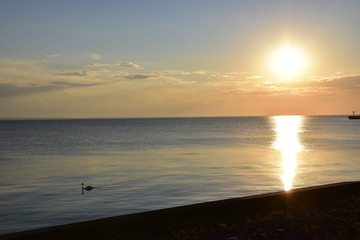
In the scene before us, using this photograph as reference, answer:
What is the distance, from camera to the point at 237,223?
402 inches

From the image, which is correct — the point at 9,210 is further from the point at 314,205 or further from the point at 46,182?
the point at 314,205

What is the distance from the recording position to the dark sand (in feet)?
30.4

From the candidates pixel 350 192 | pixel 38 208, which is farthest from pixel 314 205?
pixel 38 208

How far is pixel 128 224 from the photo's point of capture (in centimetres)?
1016

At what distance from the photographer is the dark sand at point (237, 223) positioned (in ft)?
30.4

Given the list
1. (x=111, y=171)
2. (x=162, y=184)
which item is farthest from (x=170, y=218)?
(x=111, y=171)

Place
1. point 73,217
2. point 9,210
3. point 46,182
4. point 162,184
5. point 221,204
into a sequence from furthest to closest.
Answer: point 46,182 → point 162,184 → point 9,210 → point 73,217 → point 221,204

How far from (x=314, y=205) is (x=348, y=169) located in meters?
22.0

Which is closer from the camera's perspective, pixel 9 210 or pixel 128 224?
pixel 128 224

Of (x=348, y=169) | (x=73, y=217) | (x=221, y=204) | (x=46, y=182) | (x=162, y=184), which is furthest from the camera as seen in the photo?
(x=348, y=169)

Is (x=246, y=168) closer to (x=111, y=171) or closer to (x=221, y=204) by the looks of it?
(x=111, y=171)

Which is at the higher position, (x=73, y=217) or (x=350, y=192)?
(x=350, y=192)

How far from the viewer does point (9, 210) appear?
729 inches

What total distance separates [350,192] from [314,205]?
2.53 meters
